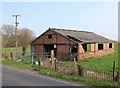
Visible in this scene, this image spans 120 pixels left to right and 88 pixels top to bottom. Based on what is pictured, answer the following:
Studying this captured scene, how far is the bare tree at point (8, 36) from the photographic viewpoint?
205 ft

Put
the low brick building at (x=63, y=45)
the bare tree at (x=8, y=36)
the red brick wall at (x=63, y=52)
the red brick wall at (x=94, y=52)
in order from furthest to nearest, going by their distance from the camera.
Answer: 1. the bare tree at (x=8, y=36)
2. the red brick wall at (x=94, y=52)
3. the red brick wall at (x=63, y=52)
4. the low brick building at (x=63, y=45)

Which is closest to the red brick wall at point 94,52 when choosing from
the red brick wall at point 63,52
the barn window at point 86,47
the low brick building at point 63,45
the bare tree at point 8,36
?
the low brick building at point 63,45

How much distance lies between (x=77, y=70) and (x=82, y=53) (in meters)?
21.5

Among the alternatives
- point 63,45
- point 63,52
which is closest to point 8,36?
point 63,45

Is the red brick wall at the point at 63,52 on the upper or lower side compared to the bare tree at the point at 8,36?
lower

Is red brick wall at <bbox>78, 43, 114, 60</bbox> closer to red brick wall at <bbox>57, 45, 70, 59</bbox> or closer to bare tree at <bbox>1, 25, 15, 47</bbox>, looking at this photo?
red brick wall at <bbox>57, 45, 70, 59</bbox>

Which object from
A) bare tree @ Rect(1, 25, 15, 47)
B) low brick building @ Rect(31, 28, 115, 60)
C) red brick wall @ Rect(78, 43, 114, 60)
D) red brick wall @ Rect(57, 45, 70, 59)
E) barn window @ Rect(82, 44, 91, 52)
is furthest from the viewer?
bare tree @ Rect(1, 25, 15, 47)

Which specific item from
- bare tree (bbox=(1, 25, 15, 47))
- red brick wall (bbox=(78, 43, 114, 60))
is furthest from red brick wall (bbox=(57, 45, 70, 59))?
bare tree (bbox=(1, 25, 15, 47))

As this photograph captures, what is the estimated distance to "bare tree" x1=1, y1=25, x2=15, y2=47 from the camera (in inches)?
2455

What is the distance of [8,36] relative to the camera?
67.7 meters

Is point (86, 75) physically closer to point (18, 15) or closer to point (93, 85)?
Answer: point (93, 85)

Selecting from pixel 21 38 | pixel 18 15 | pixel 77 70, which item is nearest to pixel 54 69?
pixel 77 70

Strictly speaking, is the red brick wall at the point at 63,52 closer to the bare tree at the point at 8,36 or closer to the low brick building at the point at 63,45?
the low brick building at the point at 63,45

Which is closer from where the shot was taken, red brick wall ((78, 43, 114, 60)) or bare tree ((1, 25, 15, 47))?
red brick wall ((78, 43, 114, 60))
